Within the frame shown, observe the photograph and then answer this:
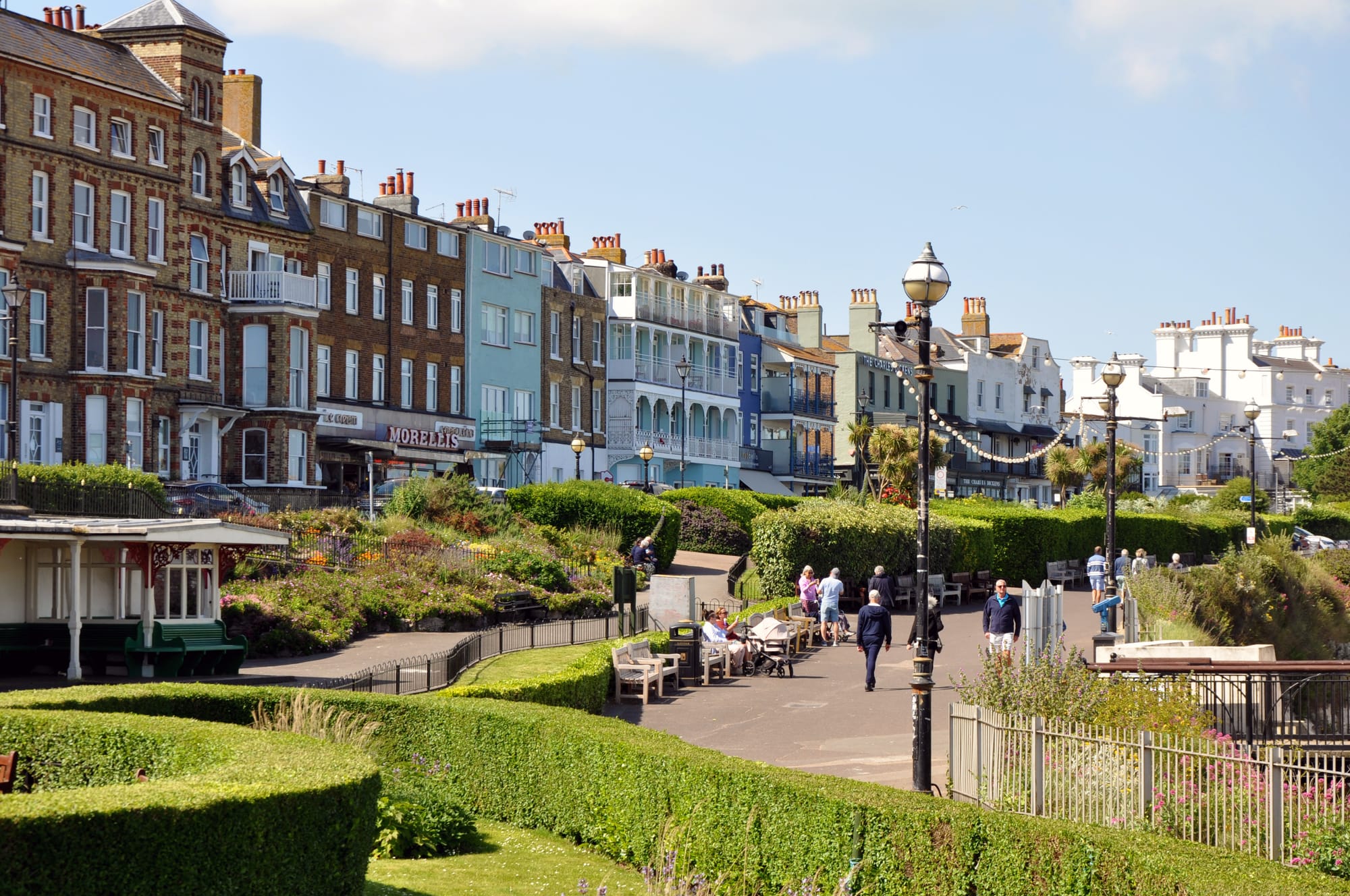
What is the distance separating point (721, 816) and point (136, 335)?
33279 millimetres

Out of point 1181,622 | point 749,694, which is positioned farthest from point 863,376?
point 749,694

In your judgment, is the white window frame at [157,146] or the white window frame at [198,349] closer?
the white window frame at [157,146]

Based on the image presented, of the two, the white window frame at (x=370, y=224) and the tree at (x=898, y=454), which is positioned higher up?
the white window frame at (x=370, y=224)

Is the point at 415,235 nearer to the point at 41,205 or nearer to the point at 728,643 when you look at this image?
the point at 41,205

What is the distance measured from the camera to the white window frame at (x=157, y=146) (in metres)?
44.0

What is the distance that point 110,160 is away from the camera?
4244cm

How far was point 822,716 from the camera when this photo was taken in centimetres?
2212

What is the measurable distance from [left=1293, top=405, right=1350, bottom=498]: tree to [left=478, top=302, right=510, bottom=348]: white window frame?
6069cm

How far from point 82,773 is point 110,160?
1273 inches

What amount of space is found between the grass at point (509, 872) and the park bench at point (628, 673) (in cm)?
814

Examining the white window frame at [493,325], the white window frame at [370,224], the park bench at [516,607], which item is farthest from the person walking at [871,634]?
the white window frame at [493,325]

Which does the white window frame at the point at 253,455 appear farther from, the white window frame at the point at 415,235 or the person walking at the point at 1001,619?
the person walking at the point at 1001,619

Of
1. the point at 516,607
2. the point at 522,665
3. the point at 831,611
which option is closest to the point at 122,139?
the point at 516,607

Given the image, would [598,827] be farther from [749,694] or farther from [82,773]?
[749,694]
